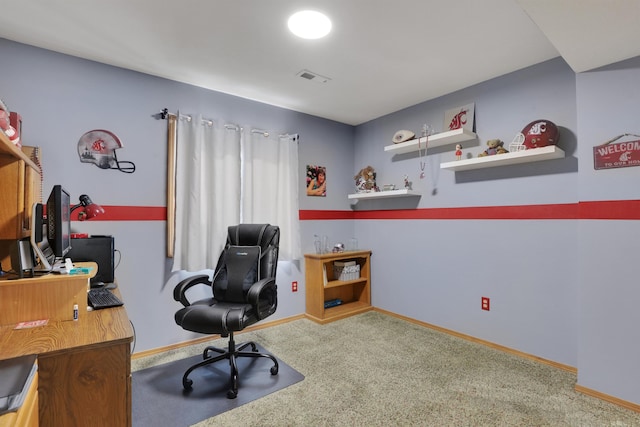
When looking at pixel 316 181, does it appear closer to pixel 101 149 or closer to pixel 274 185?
pixel 274 185

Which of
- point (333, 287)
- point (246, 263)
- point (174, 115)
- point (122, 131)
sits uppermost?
point (174, 115)

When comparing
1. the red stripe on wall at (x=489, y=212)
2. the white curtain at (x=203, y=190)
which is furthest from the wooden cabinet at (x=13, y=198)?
the white curtain at (x=203, y=190)

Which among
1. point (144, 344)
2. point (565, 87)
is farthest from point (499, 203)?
point (144, 344)

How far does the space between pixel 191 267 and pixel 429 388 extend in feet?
7.17

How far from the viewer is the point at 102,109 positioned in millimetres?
2584

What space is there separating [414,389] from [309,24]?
2551 millimetres

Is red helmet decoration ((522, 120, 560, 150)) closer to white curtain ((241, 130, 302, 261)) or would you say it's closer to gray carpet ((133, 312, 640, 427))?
gray carpet ((133, 312, 640, 427))

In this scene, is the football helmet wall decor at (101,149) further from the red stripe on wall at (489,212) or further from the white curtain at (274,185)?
the white curtain at (274,185)

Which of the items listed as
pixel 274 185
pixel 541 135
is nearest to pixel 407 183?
pixel 541 135

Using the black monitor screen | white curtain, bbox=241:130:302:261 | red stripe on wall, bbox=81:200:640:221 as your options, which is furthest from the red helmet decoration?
the black monitor screen

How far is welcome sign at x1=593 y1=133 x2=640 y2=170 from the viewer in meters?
1.95

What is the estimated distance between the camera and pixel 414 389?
2.19 m

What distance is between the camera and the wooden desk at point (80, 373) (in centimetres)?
115

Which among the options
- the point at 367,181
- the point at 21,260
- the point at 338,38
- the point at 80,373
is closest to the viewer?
the point at 80,373
